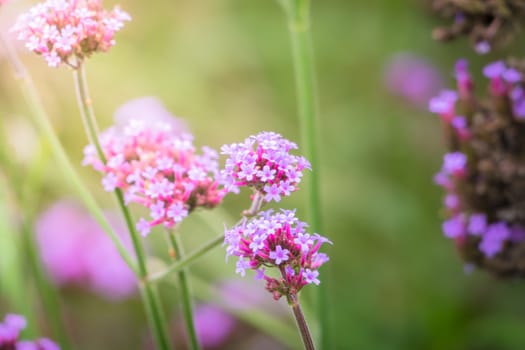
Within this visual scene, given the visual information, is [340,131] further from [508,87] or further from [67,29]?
[67,29]

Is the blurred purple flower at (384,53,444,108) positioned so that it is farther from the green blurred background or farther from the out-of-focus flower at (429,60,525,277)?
the out-of-focus flower at (429,60,525,277)

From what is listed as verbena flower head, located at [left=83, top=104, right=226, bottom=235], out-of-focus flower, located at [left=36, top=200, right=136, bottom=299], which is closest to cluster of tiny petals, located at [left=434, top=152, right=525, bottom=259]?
verbena flower head, located at [left=83, top=104, right=226, bottom=235]

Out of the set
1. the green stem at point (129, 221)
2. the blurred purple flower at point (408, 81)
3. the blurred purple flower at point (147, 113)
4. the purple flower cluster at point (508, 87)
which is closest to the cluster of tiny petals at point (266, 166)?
the green stem at point (129, 221)

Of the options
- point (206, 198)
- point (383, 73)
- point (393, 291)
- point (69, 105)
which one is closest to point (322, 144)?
point (383, 73)

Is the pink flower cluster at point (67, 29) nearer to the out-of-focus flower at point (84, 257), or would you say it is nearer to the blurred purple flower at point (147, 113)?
the blurred purple flower at point (147, 113)

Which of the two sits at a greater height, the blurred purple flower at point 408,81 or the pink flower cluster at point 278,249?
the blurred purple flower at point 408,81

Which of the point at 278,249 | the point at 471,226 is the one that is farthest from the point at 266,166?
the point at 471,226
